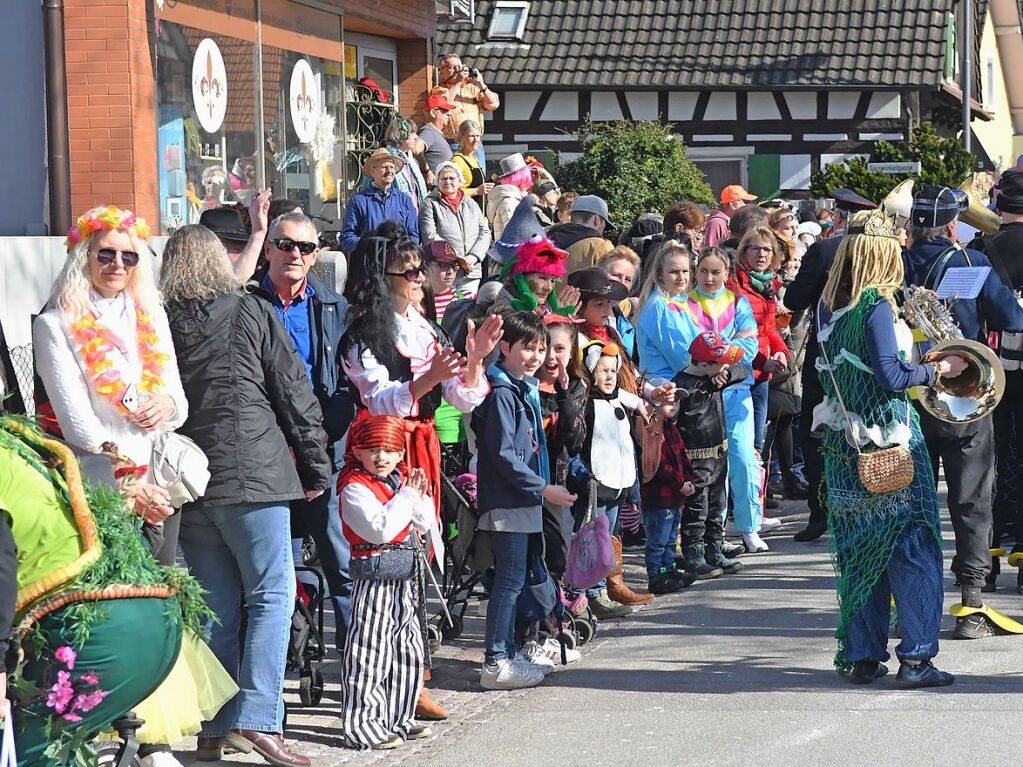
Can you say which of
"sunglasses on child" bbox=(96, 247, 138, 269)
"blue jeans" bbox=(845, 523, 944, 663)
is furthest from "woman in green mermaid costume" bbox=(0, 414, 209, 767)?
"blue jeans" bbox=(845, 523, 944, 663)

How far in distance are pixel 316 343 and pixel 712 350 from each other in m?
3.29

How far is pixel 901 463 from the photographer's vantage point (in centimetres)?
748

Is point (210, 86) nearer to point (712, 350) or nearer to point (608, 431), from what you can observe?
point (712, 350)

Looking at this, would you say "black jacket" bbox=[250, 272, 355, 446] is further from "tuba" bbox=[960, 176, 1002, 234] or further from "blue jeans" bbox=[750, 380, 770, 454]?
"tuba" bbox=[960, 176, 1002, 234]

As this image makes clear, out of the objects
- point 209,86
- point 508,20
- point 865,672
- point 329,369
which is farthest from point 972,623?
point 508,20

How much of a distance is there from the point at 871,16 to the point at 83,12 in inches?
874

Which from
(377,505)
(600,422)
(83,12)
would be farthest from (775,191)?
(377,505)

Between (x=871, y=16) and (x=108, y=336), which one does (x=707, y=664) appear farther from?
(x=871, y=16)

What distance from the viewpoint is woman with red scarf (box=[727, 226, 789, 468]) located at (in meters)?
11.6

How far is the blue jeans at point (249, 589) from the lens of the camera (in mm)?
6430

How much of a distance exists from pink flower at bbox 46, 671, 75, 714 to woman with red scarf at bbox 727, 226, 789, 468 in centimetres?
740

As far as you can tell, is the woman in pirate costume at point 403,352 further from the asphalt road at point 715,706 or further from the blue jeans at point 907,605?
the blue jeans at point 907,605

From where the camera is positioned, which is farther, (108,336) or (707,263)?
(707,263)

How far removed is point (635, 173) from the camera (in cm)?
2266
